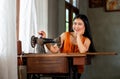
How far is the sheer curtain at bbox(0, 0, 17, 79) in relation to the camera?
2.10 metres

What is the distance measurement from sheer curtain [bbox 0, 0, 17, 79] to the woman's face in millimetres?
769

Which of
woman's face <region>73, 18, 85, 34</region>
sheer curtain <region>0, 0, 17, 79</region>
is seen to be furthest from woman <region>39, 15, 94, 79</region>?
sheer curtain <region>0, 0, 17, 79</region>

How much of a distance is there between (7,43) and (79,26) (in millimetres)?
905

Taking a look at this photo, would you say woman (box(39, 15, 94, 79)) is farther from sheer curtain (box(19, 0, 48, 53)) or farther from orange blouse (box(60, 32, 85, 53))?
sheer curtain (box(19, 0, 48, 53))

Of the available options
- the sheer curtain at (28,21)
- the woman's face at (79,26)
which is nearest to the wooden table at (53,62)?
the woman's face at (79,26)

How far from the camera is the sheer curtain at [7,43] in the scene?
6.88ft

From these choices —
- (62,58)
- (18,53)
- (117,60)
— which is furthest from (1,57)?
(117,60)

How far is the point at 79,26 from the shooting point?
2.75m

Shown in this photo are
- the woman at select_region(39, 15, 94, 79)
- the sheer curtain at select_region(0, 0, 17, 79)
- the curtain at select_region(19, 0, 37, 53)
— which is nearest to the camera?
the sheer curtain at select_region(0, 0, 17, 79)

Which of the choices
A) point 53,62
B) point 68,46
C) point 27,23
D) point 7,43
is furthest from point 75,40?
point 7,43

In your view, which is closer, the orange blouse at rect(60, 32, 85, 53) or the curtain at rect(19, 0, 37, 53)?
the orange blouse at rect(60, 32, 85, 53)

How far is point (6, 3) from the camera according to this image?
2.20 meters

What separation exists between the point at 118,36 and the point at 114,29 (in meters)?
0.20

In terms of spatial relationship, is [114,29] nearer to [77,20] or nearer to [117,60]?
[117,60]
